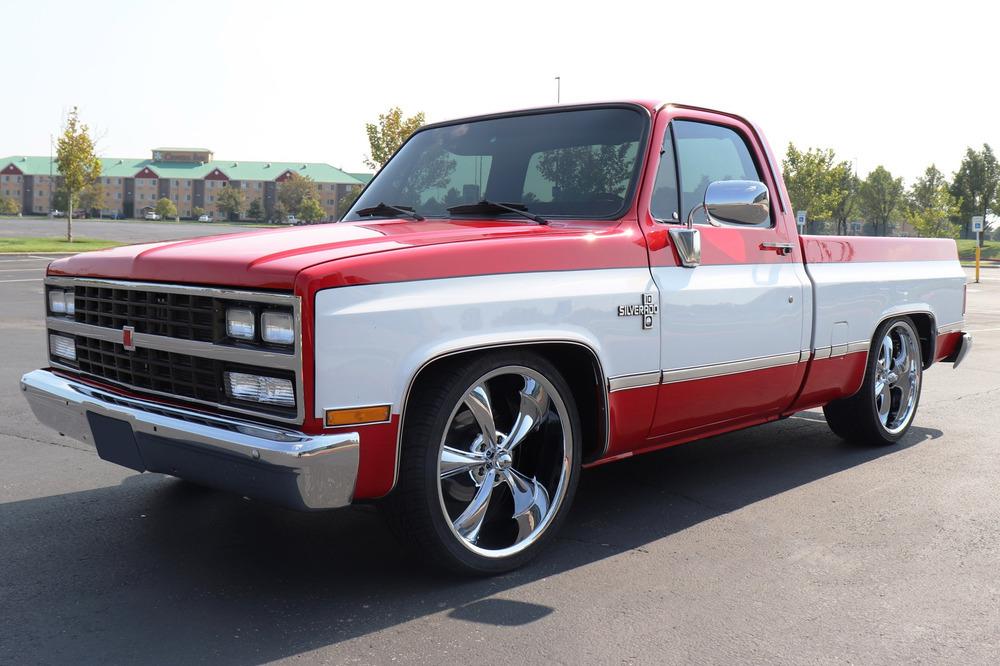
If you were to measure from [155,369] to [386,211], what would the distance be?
152cm

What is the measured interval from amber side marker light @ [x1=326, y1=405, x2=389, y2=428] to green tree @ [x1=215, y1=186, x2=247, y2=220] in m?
136

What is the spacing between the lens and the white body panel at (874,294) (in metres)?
5.16

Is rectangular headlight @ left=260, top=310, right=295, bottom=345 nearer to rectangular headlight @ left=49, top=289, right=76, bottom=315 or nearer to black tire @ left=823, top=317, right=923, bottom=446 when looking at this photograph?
rectangular headlight @ left=49, top=289, right=76, bottom=315

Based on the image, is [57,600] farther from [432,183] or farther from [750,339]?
[750,339]

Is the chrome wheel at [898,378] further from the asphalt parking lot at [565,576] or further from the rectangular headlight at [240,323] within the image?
the rectangular headlight at [240,323]

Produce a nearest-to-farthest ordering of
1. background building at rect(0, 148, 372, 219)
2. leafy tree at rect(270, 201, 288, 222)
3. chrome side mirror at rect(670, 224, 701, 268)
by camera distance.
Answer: chrome side mirror at rect(670, 224, 701, 268), leafy tree at rect(270, 201, 288, 222), background building at rect(0, 148, 372, 219)

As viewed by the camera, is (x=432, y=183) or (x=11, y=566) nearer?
(x=11, y=566)

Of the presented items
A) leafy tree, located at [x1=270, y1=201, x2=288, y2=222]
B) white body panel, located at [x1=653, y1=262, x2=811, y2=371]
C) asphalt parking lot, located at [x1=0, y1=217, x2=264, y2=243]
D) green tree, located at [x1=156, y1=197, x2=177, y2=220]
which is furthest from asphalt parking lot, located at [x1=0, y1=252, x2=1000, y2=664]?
green tree, located at [x1=156, y1=197, x2=177, y2=220]

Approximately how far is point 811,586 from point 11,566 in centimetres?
301

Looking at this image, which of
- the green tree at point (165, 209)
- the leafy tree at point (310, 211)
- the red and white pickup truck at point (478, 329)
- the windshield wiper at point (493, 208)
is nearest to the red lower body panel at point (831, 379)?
the red and white pickup truck at point (478, 329)

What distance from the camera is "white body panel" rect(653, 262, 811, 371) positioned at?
420cm

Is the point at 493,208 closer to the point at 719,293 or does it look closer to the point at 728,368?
the point at 719,293

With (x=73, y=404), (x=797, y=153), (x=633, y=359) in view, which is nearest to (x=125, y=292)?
(x=73, y=404)

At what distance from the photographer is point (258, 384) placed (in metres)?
3.22
